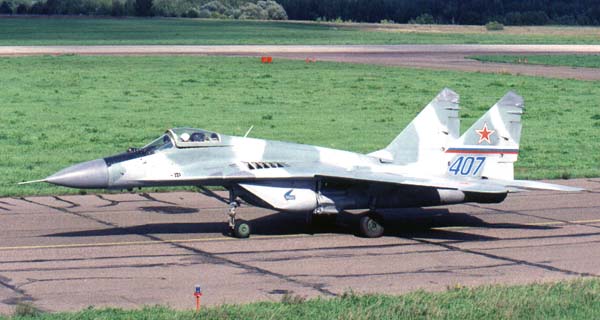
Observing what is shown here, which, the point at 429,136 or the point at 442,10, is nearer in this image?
the point at 429,136

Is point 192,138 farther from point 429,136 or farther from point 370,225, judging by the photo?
point 429,136

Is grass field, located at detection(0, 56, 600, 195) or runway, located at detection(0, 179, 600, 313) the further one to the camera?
grass field, located at detection(0, 56, 600, 195)

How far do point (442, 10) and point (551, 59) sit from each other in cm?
10661

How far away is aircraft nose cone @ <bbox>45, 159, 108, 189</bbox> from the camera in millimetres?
19266

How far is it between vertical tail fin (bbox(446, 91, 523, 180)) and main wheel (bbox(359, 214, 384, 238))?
223cm

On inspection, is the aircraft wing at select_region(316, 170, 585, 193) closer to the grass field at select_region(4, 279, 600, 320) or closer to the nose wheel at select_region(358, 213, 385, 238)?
the nose wheel at select_region(358, 213, 385, 238)

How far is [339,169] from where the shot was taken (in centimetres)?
2122

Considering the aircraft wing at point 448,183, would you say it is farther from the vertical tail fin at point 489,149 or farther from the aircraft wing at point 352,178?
the vertical tail fin at point 489,149

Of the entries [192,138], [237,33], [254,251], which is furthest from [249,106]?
[237,33]

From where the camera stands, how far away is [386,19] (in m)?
170

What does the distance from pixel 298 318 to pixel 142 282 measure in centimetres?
368

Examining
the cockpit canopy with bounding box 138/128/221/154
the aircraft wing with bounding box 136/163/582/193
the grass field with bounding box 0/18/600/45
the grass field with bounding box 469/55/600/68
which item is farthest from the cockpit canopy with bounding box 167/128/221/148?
the grass field with bounding box 0/18/600/45

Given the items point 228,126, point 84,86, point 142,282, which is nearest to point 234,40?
point 84,86

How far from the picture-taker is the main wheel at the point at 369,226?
2080cm
